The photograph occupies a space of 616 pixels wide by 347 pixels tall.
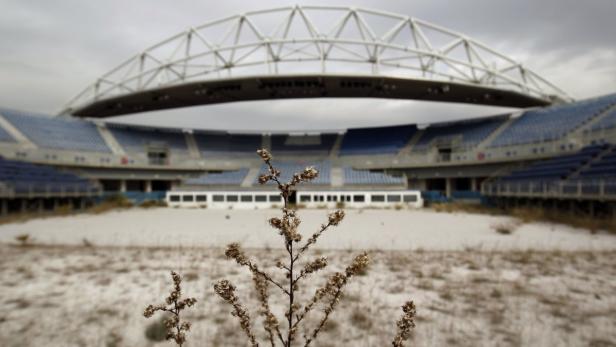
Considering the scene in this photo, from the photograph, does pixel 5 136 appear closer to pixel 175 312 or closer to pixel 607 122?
pixel 175 312

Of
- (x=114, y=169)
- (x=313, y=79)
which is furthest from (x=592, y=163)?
(x=114, y=169)

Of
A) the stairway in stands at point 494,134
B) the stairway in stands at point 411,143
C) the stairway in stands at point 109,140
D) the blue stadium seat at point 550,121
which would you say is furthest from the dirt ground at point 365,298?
the stairway in stands at point 109,140

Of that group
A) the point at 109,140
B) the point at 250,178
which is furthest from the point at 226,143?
the point at 109,140

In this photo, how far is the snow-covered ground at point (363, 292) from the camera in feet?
15.3

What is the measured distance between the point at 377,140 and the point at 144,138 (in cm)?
Answer: 3959

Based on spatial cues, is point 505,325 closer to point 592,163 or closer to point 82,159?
point 592,163

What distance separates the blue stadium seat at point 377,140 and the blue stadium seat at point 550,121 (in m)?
Result: 13.8

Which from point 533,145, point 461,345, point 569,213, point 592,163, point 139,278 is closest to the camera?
point 461,345

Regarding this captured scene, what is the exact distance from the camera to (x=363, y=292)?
6.40m

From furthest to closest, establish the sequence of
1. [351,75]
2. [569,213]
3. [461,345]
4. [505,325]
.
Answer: [351,75]
[569,213]
[505,325]
[461,345]

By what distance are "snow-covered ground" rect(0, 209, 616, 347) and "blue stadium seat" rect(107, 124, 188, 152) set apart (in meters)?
41.4

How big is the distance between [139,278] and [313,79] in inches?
1412

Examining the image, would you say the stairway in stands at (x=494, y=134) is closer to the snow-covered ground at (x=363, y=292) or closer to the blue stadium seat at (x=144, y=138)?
the snow-covered ground at (x=363, y=292)

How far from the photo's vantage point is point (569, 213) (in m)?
19.0
